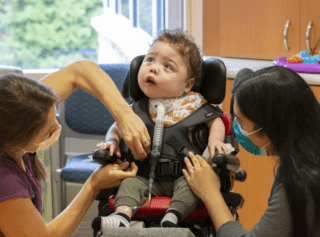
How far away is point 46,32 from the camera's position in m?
3.71

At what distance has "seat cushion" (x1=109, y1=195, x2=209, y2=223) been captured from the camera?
1471 millimetres

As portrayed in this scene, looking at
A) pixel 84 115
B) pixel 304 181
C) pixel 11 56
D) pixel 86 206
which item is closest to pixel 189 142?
pixel 86 206

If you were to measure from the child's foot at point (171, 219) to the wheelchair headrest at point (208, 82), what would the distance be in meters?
0.62

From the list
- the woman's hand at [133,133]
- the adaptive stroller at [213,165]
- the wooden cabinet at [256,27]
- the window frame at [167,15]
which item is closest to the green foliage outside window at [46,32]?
the window frame at [167,15]

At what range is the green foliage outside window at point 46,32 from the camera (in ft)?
11.7

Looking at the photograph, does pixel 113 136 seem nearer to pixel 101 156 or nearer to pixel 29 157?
pixel 101 156

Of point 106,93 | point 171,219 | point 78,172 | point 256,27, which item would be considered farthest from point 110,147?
point 256,27

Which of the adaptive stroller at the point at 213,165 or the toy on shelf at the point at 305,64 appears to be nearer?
the adaptive stroller at the point at 213,165

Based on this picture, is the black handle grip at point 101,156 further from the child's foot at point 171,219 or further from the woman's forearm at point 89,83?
the child's foot at point 171,219

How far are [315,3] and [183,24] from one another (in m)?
1.48

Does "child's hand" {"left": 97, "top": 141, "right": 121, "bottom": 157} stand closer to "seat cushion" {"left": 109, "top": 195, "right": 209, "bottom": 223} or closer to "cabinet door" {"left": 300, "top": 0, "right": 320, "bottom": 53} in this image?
"seat cushion" {"left": 109, "top": 195, "right": 209, "bottom": 223}

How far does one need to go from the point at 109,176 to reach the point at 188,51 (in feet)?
2.14

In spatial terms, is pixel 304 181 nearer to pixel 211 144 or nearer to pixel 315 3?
pixel 211 144

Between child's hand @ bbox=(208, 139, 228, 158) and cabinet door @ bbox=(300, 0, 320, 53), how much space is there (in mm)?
926
